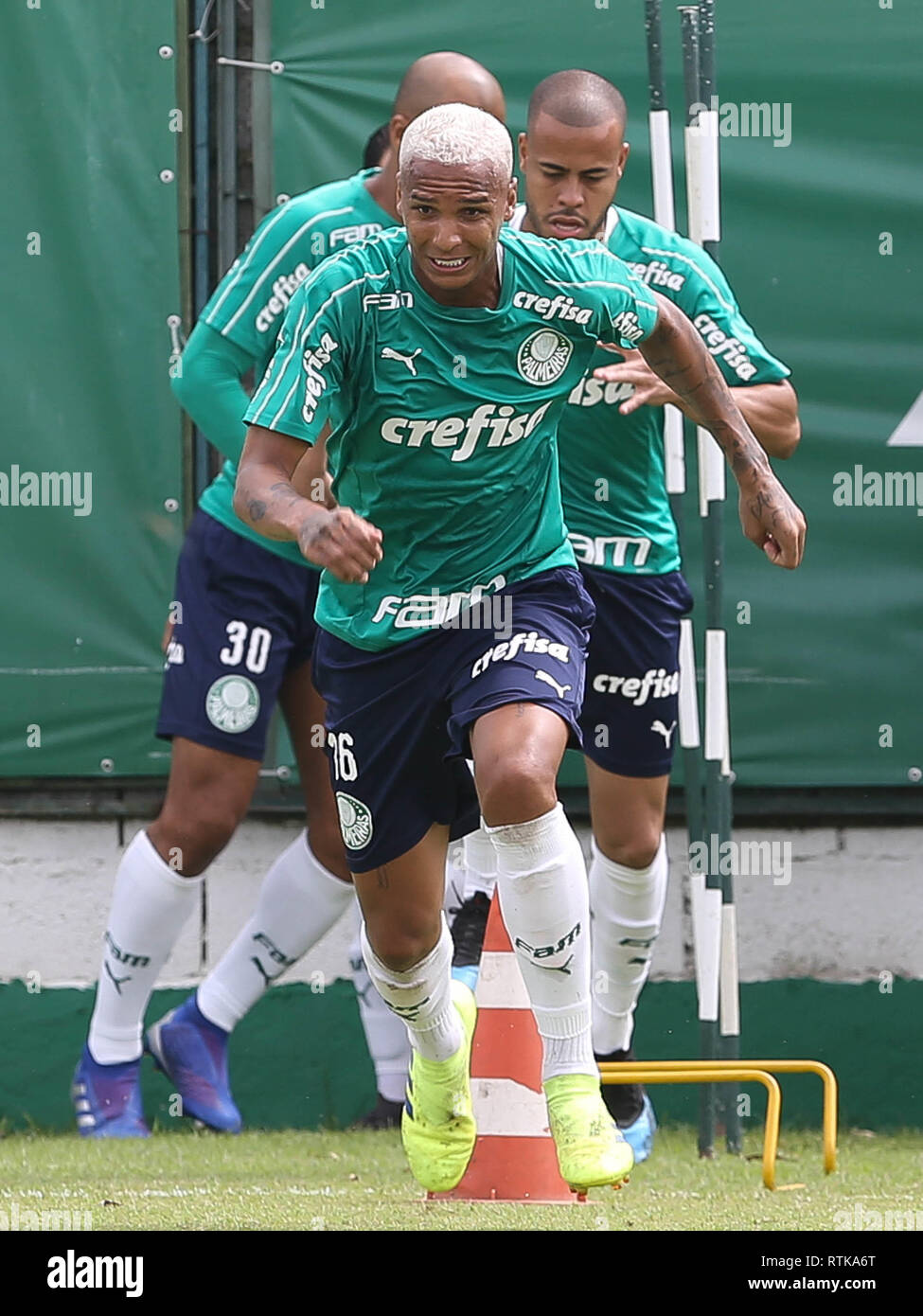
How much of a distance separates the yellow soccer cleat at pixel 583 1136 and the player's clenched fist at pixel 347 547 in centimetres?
111

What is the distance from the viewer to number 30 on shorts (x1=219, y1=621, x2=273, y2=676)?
18.9 feet

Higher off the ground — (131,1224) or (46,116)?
(46,116)

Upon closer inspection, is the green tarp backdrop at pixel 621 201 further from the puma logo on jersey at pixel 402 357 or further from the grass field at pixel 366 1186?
the puma logo on jersey at pixel 402 357

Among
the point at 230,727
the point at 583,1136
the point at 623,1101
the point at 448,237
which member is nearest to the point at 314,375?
the point at 448,237

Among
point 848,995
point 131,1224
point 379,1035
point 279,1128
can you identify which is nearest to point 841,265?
point 848,995

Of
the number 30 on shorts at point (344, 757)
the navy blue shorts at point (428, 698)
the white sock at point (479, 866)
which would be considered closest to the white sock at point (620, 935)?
the white sock at point (479, 866)

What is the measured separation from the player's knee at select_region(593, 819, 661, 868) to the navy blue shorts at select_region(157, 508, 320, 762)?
3.08 ft

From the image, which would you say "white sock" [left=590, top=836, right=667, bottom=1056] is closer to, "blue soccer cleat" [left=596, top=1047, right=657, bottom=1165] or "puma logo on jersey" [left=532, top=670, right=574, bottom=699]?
"blue soccer cleat" [left=596, top=1047, right=657, bottom=1165]

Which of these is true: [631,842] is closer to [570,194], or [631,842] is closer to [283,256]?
[570,194]

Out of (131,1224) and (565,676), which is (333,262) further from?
(131,1224)

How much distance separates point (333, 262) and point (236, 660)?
1880mm

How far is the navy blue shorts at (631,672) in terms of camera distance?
213 inches

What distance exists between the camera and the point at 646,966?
5.73 meters

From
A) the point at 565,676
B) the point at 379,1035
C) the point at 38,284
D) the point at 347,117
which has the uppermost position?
the point at 347,117
